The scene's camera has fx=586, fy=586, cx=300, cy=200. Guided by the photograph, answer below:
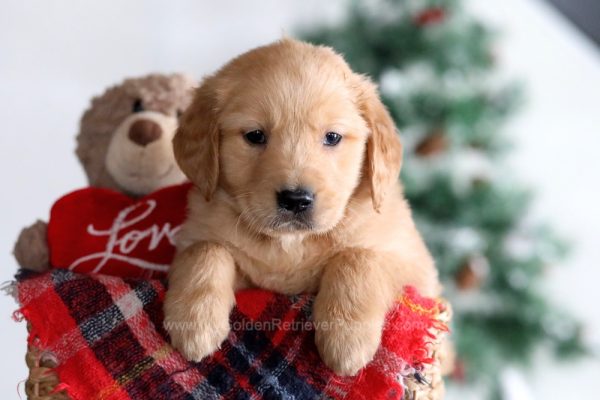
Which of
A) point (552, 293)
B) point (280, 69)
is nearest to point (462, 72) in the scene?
point (552, 293)

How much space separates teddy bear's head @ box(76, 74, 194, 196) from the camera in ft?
6.22

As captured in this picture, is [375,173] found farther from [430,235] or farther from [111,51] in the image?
[111,51]

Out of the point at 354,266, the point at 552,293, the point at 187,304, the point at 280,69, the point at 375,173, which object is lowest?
the point at 552,293

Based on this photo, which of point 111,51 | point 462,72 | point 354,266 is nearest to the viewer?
point 354,266

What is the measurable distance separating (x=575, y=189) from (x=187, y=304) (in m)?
3.41

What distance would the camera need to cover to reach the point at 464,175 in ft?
9.98

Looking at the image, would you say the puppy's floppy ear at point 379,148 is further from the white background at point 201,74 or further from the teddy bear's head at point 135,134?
the white background at point 201,74

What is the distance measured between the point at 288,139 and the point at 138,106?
75 cm

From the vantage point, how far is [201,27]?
4.11 m

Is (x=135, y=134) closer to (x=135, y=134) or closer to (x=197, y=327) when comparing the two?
(x=135, y=134)

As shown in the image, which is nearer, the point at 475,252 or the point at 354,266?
the point at 354,266

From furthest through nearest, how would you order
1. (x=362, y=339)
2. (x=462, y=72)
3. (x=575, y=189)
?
(x=575, y=189) → (x=462, y=72) → (x=362, y=339)

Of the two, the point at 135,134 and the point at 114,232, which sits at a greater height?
the point at 135,134

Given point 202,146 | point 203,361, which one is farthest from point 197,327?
point 202,146
